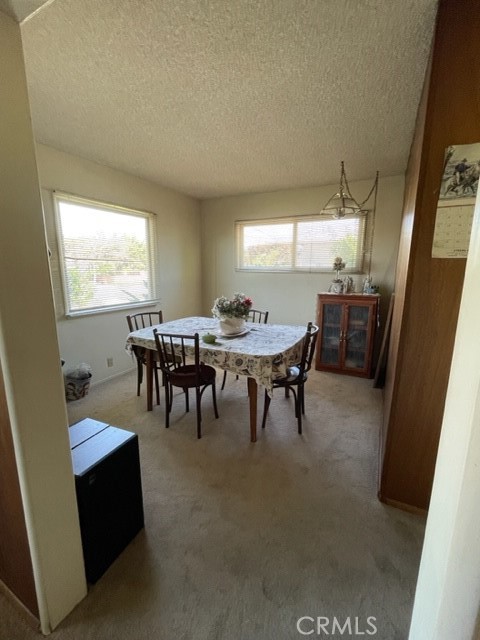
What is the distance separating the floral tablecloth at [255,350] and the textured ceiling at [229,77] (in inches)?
69.8

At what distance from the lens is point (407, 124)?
7.44 ft

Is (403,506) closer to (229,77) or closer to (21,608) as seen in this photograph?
(21,608)

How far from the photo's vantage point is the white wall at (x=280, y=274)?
362 centimetres

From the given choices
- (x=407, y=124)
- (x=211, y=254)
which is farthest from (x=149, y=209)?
(x=407, y=124)

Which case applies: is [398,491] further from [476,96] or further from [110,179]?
[110,179]

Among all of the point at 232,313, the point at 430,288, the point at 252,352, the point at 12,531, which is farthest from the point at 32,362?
the point at 232,313

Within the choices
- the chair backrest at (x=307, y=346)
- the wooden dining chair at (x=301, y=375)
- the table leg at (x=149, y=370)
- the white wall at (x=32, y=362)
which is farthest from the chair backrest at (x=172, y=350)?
the white wall at (x=32, y=362)

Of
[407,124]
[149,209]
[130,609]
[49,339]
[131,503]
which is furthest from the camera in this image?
[149,209]

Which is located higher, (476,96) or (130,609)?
(476,96)

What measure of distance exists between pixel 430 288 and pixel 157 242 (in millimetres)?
3537

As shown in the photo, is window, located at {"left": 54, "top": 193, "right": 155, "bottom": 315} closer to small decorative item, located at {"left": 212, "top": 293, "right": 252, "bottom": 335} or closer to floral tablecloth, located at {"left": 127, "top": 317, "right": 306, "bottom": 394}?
floral tablecloth, located at {"left": 127, "top": 317, "right": 306, "bottom": 394}

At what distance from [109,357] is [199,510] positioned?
2433 millimetres

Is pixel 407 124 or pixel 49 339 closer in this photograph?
pixel 49 339

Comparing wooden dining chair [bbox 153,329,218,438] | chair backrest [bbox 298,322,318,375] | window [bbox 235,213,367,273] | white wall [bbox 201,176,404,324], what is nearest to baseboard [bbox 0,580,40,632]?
wooden dining chair [bbox 153,329,218,438]
